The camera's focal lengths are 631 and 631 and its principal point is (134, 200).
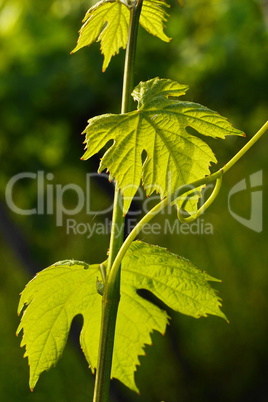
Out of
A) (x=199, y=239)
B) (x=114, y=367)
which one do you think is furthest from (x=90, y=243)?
(x=114, y=367)

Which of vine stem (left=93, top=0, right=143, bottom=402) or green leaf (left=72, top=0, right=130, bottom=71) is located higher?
green leaf (left=72, top=0, right=130, bottom=71)

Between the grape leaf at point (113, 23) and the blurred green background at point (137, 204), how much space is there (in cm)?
239

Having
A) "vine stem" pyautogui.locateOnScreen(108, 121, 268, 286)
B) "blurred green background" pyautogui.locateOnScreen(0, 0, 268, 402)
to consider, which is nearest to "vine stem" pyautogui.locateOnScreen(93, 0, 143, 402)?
"vine stem" pyautogui.locateOnScreen(108, 121, 268, 286)

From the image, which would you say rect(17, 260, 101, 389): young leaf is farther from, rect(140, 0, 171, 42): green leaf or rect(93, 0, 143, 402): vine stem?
rect(140, 0, 171, 42): green leaf

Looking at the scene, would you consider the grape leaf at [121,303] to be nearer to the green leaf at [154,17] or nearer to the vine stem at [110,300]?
the vine stem at [110,300]

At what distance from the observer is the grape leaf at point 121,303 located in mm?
633

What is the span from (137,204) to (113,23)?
11.0 ft

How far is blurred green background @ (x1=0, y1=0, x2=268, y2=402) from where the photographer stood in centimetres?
342

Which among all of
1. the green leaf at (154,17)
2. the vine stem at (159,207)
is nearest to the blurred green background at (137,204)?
the green leaf at (154,17)

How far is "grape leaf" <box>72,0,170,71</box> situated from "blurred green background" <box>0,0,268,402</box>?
94.3 inches

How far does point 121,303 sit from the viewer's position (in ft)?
2.37

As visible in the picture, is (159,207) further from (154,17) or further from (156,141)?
(154,17)

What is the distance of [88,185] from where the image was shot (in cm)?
449

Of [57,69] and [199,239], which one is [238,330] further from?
[57,69]
